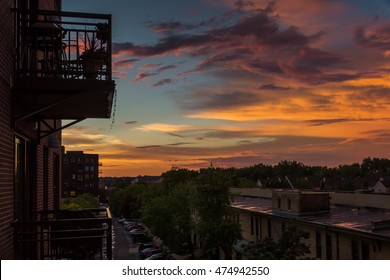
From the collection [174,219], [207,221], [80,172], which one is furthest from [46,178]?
[80,172]

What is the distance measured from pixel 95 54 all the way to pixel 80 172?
8023 centimetres

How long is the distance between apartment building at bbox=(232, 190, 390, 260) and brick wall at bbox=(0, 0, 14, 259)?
8391mm

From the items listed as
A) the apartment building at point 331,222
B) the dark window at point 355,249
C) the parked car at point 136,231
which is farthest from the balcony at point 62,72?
the parked car at point 136,231

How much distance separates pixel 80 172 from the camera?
275ft

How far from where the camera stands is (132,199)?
67.6 meters

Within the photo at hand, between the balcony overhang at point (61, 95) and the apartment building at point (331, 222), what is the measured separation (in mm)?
7856

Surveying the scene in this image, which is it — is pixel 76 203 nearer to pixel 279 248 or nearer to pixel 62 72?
pixel 279 248

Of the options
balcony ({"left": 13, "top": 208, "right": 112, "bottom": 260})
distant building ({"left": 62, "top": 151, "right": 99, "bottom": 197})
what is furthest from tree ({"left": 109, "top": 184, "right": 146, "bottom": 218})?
balcony ({"left": 13, "top": 208, "right": 112, "bottom": 260})

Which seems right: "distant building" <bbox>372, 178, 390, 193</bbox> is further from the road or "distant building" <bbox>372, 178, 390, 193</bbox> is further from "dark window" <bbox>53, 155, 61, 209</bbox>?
"dark window" <bbox>53, 155, 61, 209</bbox>

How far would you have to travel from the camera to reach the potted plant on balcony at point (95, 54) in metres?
5.93

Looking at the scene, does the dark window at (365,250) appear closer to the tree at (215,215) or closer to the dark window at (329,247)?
the dark window at (329,247)
